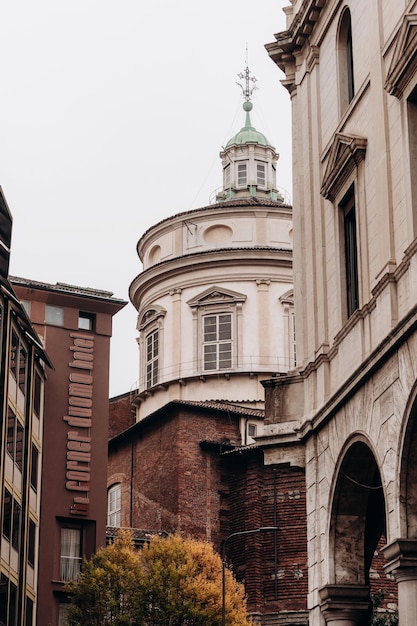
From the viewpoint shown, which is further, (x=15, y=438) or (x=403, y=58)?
(x=15, y=438)

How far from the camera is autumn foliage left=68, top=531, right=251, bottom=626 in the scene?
142ft

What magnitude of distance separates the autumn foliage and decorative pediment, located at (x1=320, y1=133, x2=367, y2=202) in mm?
23614

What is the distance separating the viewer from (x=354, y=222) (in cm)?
2197

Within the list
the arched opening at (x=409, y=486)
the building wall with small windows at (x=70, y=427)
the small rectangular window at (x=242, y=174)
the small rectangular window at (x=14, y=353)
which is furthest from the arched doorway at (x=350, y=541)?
the small rectangular window at (x=242, y=174)

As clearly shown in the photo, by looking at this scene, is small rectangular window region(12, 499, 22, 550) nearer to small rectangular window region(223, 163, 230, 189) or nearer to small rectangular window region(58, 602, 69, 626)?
small rectangular window region(58, 602, 69, 626)

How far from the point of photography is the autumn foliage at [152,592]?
142 ft

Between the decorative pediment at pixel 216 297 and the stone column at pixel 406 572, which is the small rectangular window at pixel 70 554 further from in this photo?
the stone column at pixel 406 572

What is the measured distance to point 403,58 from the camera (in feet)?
62.0

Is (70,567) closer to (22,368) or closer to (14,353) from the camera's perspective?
(22,368)

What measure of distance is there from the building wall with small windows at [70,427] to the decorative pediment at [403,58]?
3076 cm

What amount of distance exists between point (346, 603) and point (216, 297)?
125 feet

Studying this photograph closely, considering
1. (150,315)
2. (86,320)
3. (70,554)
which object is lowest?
(70,554)

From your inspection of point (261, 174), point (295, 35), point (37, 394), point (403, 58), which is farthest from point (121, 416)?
point (403, 58)

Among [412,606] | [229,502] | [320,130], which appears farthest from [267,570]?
[412,606]
